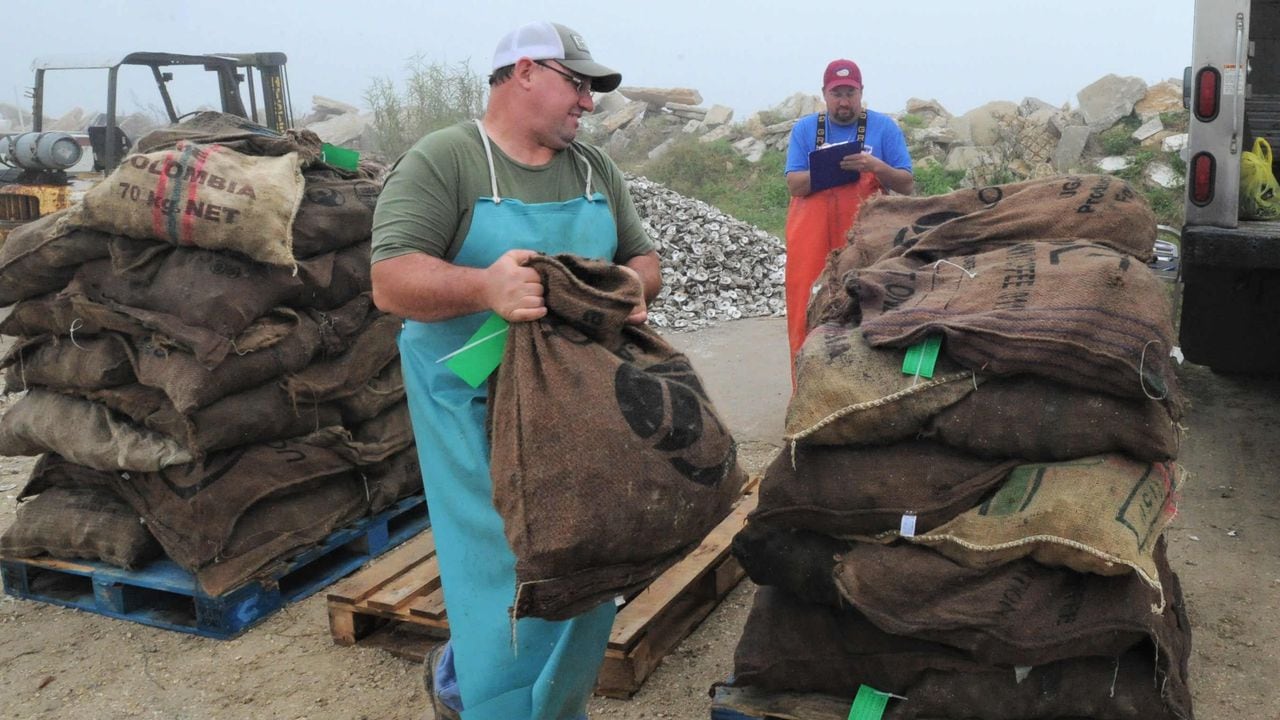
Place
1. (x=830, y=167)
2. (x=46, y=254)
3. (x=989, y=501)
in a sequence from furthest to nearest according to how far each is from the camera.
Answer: (x=830, y=167)
(x=46, y=254)
(x=989, y=501)

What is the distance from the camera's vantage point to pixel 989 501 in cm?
270

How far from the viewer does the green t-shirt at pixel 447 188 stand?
8.25 feet

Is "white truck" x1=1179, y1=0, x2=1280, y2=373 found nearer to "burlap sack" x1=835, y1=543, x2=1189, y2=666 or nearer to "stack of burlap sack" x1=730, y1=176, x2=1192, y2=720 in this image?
"stack of burlap sack" x1=730, y1=176, x2=1192, y2=720

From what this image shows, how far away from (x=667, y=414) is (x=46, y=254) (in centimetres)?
297

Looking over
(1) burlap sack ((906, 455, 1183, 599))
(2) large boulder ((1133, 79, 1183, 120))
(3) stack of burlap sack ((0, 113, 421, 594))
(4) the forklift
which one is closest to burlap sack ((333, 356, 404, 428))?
(3) stack of burlap sack ((0, 113, 421, 594))

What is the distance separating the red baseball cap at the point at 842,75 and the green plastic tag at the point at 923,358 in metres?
3.08

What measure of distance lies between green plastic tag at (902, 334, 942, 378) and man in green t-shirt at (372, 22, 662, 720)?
27.0 inches

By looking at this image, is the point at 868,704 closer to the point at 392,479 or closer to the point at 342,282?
the point at 392,479

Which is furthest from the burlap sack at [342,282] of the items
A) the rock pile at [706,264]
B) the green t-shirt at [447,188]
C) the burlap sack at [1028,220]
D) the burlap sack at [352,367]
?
the rock pile at [706,264]

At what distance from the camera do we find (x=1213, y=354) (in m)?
6.44

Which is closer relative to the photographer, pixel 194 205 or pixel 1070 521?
pixel 1070 521

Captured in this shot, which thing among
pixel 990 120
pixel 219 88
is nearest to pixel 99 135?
pixel 219 88

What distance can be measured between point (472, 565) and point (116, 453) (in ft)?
7.01

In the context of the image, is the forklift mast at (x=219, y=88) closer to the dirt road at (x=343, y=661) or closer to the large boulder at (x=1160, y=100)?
the dirt road at (x=343, y=661)
